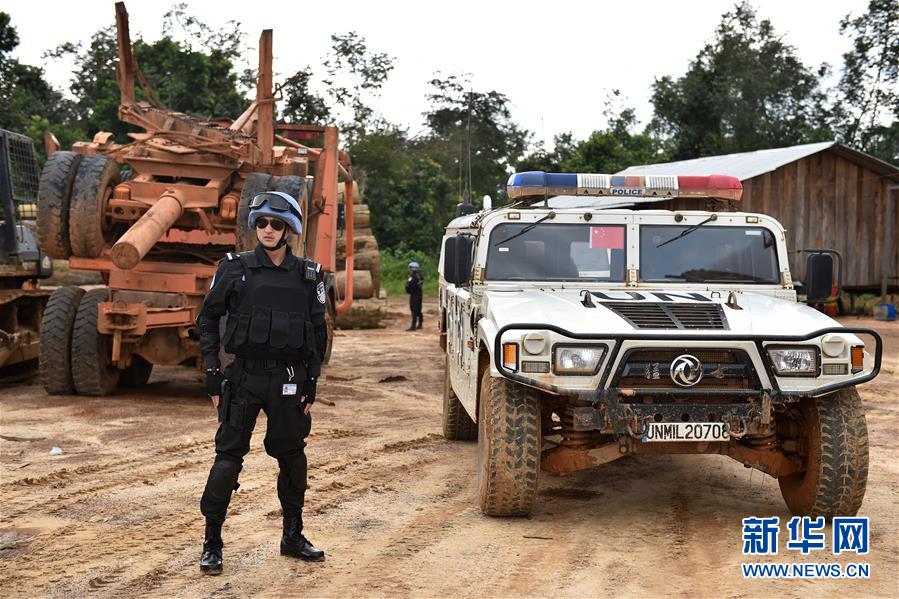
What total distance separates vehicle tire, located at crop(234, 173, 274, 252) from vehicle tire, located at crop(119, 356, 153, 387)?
2171 mm

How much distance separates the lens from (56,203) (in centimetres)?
1080

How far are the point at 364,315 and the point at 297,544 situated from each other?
56.0 feet

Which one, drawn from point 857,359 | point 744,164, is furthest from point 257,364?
point 744,164

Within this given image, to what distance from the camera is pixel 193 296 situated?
11.0 meters

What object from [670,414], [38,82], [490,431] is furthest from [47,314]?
[38,82]

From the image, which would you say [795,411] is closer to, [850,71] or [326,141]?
[326,141]

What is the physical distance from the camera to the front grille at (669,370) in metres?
5.84

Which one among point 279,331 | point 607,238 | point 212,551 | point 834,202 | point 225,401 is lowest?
point 212,551

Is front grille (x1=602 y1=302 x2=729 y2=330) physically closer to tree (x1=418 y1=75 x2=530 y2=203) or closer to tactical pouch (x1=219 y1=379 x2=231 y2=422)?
tactical pouch (x1=219 y1=379 x2=231 y2=422)

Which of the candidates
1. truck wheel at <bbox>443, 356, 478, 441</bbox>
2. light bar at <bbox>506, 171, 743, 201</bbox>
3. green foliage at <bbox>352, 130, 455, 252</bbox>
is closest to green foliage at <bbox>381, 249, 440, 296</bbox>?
green foliage at <bbox>352, 130, 455, 252</bbox>

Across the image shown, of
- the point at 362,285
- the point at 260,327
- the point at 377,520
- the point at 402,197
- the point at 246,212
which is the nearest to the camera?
the point at 260,327

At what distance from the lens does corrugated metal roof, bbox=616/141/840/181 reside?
879 inches

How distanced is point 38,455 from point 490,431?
4093 millimetres

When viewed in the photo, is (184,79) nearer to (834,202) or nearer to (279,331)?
(834,202)
